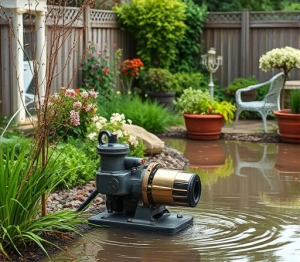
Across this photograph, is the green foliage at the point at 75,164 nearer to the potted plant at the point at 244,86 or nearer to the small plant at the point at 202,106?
the small plant at the point at 202,106

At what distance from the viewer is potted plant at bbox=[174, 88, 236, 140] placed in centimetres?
1188

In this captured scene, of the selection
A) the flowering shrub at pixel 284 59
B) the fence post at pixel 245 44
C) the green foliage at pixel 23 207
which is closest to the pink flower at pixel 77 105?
the green foliage at pixel 23 207

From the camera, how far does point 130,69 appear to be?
14031mm

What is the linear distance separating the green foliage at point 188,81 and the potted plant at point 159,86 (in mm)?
410

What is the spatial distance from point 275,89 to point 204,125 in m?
1.74

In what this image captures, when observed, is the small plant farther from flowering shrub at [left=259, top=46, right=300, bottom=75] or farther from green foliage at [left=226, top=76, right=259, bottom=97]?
green foliage at [left=226, top=76, right=259, bottom=97]

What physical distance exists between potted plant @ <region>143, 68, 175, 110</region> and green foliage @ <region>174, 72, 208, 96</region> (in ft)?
1.35

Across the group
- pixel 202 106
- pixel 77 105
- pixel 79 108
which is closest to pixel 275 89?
pixel 202 106

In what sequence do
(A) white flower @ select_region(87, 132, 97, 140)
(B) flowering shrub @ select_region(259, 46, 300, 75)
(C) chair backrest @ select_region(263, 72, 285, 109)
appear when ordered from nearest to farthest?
(A) white flower @ select_region(87, 132, 97, 140)
(B) flowering shrub @ select_region(259, 46, 300, 75)
(C) chair backrest @ select_region(263, 72, 285, 109)

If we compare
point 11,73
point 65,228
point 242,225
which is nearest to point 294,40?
point 11,73

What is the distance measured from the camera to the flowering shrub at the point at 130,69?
14000 mm

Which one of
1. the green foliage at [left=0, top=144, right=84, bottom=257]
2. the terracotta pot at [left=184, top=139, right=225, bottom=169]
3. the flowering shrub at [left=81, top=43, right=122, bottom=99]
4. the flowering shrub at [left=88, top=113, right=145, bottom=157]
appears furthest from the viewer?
the flowering shrub at [left=81, top=43, right=122, bottom=99]

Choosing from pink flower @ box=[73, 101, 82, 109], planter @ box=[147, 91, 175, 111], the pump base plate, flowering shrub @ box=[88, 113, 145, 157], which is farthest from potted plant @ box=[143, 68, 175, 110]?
the pump base plate

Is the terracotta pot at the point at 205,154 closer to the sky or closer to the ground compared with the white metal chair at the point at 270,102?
closer to the ground
